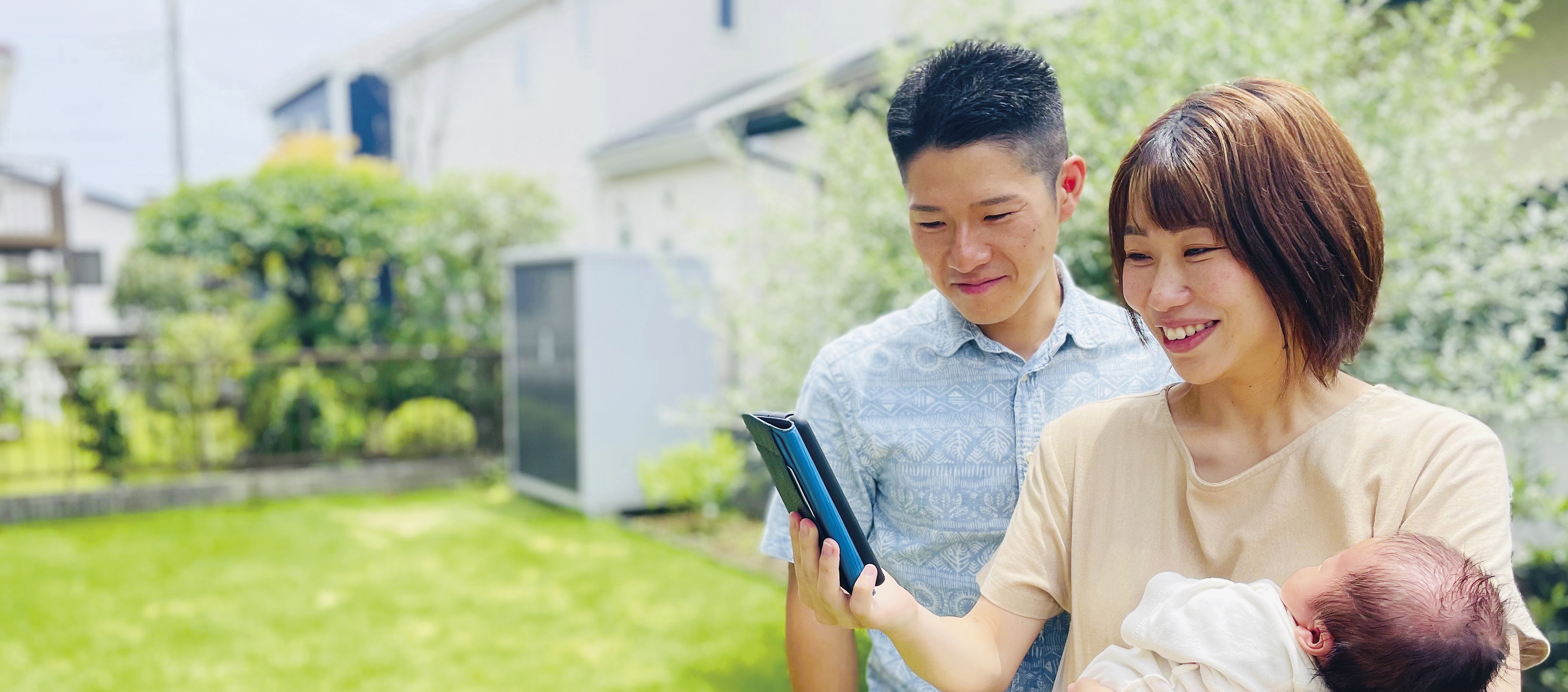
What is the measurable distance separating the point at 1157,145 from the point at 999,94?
0.36 metres

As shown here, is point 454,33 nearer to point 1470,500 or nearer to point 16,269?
point 16,269

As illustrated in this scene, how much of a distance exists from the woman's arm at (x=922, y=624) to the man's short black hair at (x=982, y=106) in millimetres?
621

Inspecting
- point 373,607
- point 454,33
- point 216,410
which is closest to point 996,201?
point 373,607

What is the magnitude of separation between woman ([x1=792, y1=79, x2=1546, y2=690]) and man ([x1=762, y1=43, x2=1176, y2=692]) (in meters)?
0.24

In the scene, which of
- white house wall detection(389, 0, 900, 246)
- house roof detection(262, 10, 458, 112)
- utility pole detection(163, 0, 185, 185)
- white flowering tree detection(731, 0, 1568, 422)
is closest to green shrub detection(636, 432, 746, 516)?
white house wall detection(389, 0, 900, 246)

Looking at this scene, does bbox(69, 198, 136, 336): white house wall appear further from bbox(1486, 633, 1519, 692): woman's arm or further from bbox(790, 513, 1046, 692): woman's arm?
bbox(1486, 633, 1519, 692): woman's arm

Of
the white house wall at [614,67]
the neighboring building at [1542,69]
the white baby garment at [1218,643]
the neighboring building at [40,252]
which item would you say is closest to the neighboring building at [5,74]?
the neighboring building at [40,252]

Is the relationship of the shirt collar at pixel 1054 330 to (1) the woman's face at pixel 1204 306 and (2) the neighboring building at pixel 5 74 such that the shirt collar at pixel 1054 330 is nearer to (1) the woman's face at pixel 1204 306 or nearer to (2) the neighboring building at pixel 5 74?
(1) the woman's face at pixel 1204 306

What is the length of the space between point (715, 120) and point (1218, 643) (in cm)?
808

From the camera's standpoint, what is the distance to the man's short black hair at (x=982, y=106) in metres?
1.61

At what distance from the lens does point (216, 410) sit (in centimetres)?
964

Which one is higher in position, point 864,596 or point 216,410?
point 864,596

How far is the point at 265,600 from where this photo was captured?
6355 millimetres

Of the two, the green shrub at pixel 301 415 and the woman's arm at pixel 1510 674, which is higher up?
the woman's arm at pixel 1510 674
